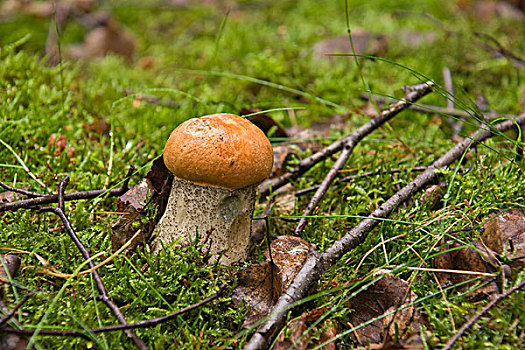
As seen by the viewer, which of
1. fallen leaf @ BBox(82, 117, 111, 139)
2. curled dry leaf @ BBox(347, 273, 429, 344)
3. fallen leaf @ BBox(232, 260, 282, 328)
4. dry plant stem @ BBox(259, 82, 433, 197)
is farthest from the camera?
fallen leaf @ BBox(82, 117, 111, 139)

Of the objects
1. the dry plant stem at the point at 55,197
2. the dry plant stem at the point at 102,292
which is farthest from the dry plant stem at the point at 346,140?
the dry plant stem at the point at 102,292

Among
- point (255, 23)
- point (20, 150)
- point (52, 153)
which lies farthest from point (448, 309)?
point (255, 23)

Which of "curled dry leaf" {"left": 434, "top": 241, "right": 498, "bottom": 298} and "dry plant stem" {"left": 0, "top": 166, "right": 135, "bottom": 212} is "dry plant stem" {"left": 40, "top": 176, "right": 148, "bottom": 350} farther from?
"curled dry leaf" {"left": 434, "top": 241, "right": 498, "bottom": 298}

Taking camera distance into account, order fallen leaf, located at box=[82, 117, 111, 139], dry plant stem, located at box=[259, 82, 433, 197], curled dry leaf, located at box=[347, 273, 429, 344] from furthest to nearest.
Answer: fallen leaf, located at box=[82, 117, 111, 139] → dry plant stem, located at box=[259, 82, 433, 197] → curled dry leaf, located at box=[347, 273, 429, 344]

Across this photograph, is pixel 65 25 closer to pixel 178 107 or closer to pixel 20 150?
pixel 178 107

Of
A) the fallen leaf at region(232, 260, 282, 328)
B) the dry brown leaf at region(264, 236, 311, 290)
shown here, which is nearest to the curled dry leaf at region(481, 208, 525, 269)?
the dry brown leaf at region(264, 236, 311, 290)

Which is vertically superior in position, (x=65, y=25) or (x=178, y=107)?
(x=65, y=25)

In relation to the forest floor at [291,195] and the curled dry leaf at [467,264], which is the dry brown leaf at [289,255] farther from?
the curled dry leaf at [467,264]
